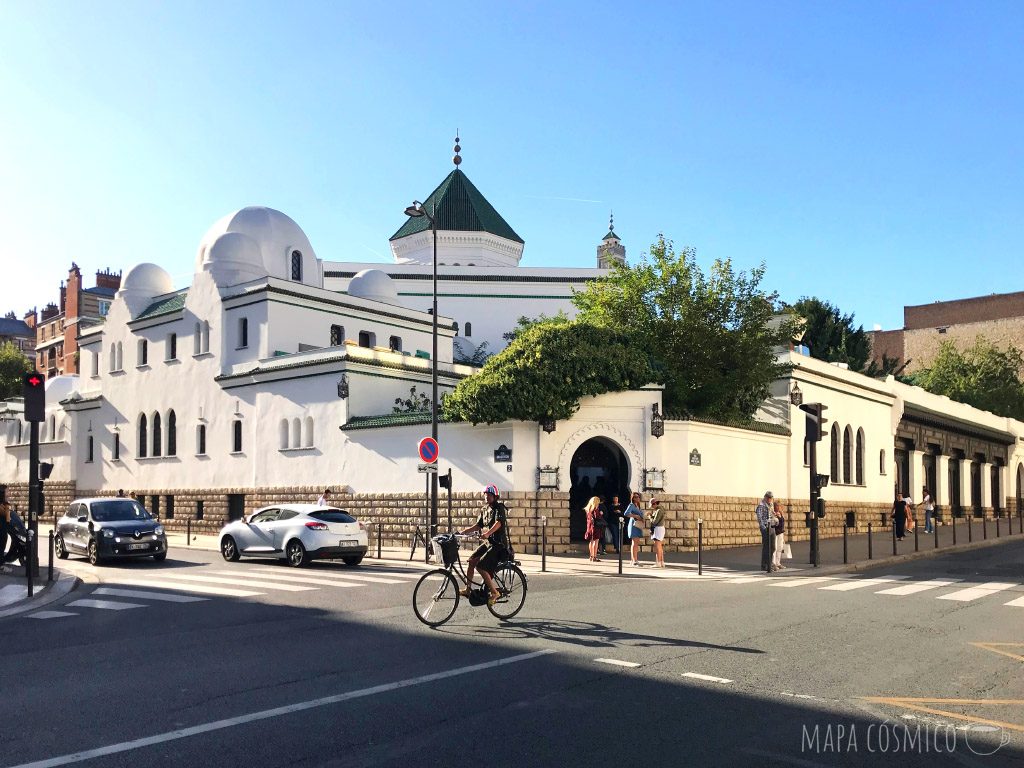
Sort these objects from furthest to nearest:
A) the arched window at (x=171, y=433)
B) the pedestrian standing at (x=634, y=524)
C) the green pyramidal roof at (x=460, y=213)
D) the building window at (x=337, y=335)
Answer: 1. the green pyramidal roof at (x=460, y=213)
2. the arched window at (x=171, y=433)
3. the building window at (x=337, y=335)
4. the pedestrian standing at (x=634, y=524)

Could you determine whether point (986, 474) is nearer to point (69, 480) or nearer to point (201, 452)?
point (201, 452)

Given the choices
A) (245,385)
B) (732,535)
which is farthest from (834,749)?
(245,385)

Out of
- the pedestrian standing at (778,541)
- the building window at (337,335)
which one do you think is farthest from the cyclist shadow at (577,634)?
the building window at (337,335)

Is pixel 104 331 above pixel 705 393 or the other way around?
Answer: above

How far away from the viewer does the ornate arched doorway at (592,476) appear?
2641 centimetres

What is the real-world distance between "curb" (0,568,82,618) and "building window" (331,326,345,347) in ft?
61.7

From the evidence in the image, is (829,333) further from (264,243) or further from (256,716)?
(256,716)

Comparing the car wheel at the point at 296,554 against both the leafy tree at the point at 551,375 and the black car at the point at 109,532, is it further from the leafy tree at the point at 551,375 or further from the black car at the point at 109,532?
the leafy tree at the point at 551,375

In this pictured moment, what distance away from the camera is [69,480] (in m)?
43.4

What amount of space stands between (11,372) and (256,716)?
73367 millimetres

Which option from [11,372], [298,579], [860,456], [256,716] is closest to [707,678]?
[256,716]

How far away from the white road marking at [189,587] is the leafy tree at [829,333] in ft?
156

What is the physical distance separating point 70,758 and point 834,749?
16.4 feet

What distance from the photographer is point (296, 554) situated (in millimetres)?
21094
